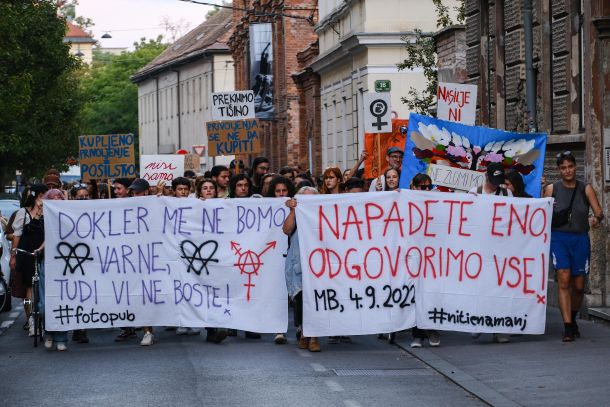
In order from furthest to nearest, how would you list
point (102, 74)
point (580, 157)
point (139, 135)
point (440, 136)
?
point (102, 74), point (139, 135), point (580, 157), point (440, 136)

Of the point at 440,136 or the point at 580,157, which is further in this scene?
the point at 580,157

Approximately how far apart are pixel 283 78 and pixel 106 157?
29.7 meters

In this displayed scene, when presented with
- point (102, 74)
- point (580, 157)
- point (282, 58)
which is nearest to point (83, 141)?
point (580, 157)

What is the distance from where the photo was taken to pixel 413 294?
15273mm

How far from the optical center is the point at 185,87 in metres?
96.9

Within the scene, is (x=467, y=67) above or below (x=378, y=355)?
above

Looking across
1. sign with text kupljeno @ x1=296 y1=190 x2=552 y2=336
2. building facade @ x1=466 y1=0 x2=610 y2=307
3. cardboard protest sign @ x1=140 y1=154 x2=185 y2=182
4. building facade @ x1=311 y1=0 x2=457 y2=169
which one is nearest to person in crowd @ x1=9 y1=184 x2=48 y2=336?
sign with text kupljeno @ x1=296 y1=190 x2=552 y2=336

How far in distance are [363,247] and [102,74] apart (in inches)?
4229

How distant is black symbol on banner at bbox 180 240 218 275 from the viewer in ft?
52.5

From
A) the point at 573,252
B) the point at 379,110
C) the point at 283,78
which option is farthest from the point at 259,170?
the point at 283,78

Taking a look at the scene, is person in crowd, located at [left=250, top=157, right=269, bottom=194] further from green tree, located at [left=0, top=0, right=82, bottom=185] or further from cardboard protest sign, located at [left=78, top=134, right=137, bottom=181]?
green tree, located at [left=0, top=0, right=82, bottom=185]

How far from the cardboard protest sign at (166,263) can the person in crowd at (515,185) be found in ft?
7.65

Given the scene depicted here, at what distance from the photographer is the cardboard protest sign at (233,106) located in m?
28.6

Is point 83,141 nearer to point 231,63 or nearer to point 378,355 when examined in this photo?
point 378,355
